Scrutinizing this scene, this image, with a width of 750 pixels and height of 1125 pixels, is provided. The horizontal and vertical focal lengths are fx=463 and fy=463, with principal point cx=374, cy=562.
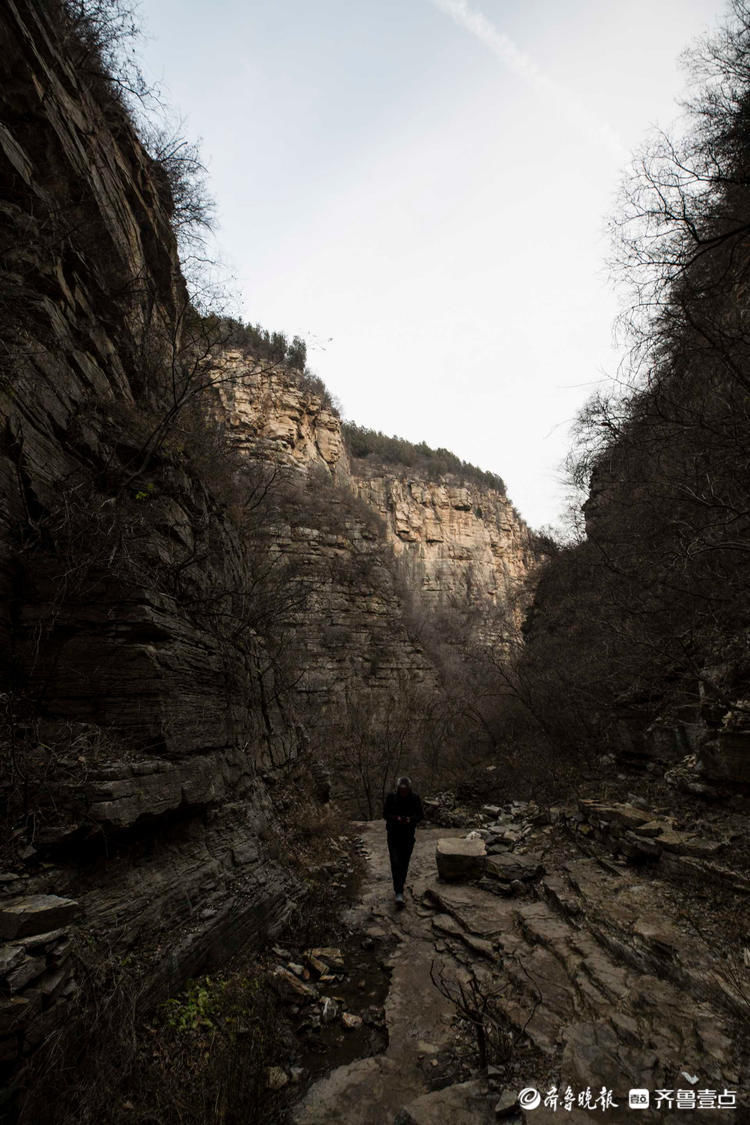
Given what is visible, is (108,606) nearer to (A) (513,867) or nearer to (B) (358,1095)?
(B) (358,1095)

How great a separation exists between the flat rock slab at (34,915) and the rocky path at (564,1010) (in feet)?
6.29

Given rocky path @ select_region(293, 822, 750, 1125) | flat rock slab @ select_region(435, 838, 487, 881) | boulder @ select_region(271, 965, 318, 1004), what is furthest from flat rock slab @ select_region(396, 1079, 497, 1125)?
flat rock slab @ select_region(435, 838, 487, 881)

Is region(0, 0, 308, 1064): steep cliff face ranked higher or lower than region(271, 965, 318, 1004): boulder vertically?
higher

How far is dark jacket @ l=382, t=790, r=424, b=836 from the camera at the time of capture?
238 inches

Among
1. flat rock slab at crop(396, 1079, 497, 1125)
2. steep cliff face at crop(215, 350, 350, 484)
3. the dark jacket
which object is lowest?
flat rock slab at crop(396, 1079, 497, 1125)

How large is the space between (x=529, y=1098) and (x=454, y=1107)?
1.49ft

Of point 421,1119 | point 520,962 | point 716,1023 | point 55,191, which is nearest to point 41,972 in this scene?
point 421,1119

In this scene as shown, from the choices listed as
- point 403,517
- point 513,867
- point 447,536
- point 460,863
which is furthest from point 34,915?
point 447,536

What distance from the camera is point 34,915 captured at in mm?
Result: 2732

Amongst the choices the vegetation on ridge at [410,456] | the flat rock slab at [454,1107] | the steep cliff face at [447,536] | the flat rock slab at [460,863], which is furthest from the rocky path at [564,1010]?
the vegetation on ridge at [410,456]

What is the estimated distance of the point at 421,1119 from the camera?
2.66m

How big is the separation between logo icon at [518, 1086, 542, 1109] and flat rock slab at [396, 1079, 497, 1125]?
0.55 ft

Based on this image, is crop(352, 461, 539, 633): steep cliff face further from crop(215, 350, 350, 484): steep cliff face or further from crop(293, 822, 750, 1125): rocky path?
crop(293, 822, 750, 1125): rocky path

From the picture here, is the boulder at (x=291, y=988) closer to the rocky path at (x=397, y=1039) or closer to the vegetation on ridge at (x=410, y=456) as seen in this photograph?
the rocky path at (x=397, y=1039)
